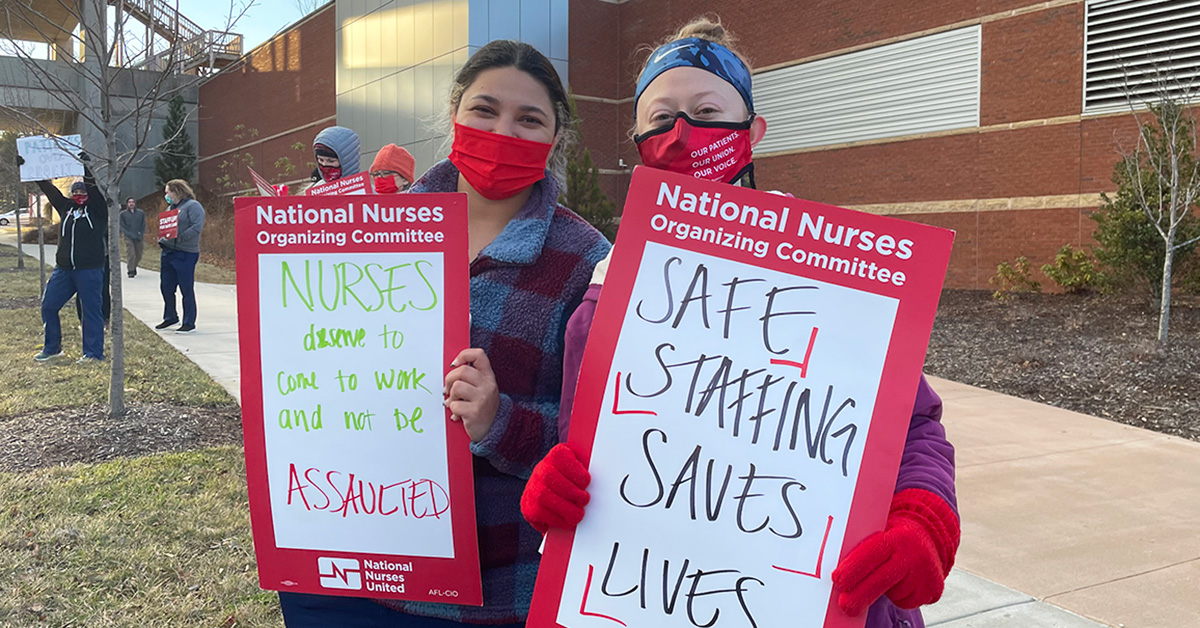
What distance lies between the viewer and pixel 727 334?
4.84 feet

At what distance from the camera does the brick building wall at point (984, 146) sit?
1555 centimetres

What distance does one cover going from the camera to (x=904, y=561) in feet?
4.28

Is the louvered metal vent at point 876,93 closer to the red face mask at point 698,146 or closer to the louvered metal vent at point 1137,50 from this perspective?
the louvered metal vent at point 1137,50

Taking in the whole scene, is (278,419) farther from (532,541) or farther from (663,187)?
(663,187)

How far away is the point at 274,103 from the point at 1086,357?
3374 cm

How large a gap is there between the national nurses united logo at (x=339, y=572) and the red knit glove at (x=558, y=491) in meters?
0.65

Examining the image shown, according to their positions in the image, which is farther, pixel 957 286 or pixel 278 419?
pixel 957 286

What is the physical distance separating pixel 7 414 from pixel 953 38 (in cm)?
1667

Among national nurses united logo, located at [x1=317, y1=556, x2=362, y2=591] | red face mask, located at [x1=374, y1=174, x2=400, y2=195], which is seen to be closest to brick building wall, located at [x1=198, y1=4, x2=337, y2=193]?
red face mask, located at [x1=374, y1=174, x2=400, y2=195]

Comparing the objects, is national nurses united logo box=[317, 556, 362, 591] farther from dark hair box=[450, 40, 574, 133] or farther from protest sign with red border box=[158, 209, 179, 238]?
protest sign with red border box=[158, 209, 179, 238]

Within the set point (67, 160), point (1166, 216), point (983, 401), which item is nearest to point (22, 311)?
point (67, 160)

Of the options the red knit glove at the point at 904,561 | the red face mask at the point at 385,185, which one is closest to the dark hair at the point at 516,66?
the red knit glove at the point at 904,561

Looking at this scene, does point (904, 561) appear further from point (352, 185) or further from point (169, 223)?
point (169, 223)

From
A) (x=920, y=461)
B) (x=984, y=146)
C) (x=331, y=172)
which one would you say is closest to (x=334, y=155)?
(x=331, y=172)
